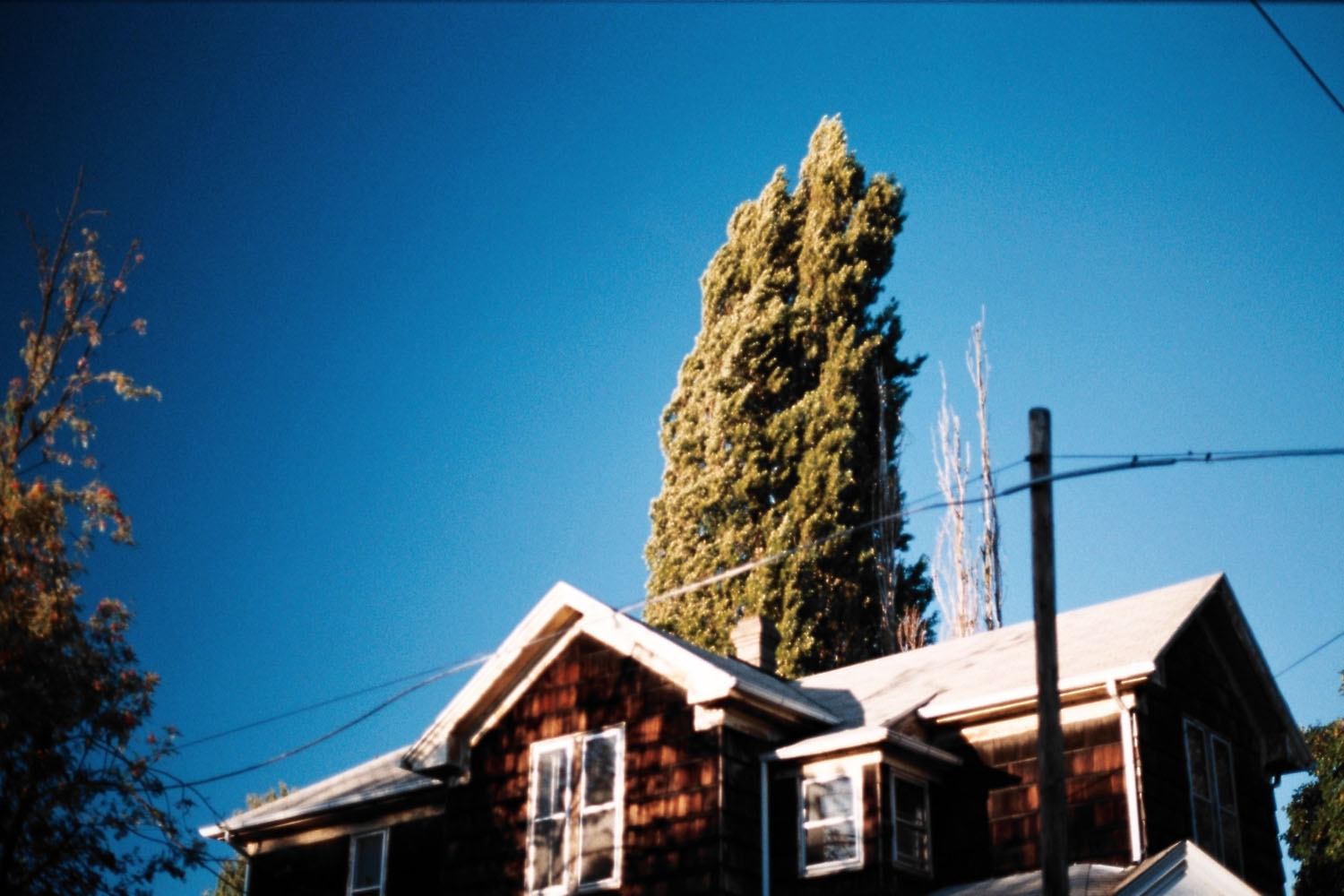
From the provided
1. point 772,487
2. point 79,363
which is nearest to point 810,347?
point 772,487

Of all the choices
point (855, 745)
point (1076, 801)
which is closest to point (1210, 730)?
point (1076, 801)

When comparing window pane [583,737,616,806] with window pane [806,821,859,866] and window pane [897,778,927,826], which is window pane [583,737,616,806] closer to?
window pane [806,821,859,866]

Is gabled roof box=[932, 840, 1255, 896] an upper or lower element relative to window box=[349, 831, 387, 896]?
lower

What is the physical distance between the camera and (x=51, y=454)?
1798cm

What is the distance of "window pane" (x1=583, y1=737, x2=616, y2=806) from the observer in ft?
65.2

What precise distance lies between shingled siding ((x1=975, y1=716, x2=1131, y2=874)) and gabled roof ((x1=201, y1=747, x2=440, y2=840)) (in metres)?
8.22

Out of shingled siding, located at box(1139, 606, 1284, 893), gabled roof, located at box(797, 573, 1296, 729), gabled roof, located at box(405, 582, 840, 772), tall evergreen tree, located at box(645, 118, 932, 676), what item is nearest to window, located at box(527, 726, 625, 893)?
gabled roof, located at box(405, 582, 840, 772)

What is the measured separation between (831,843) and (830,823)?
9.7 inches

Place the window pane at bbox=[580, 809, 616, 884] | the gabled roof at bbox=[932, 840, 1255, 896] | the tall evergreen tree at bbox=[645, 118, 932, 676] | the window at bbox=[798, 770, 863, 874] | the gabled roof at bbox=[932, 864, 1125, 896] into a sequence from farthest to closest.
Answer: the tall evergreen tree at bbox=[645, 118, 932, 676], the window pane at bbox=[580, 809, 616, 884], the window at bbox=[798, 770, 863, 874], the gabled roof at bbox=[932, 864, 1125, 896], the gabled roof at bbox=[932, 840, 1255, 896]

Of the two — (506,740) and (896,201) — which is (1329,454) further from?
(896,201)

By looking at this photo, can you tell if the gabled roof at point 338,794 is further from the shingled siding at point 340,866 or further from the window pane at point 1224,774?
the window pane at point 1224,774

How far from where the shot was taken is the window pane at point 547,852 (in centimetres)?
1980

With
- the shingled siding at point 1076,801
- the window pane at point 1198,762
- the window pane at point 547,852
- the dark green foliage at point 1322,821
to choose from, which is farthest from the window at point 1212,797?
the dark green foliage at point 1322,821

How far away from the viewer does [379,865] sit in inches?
912
